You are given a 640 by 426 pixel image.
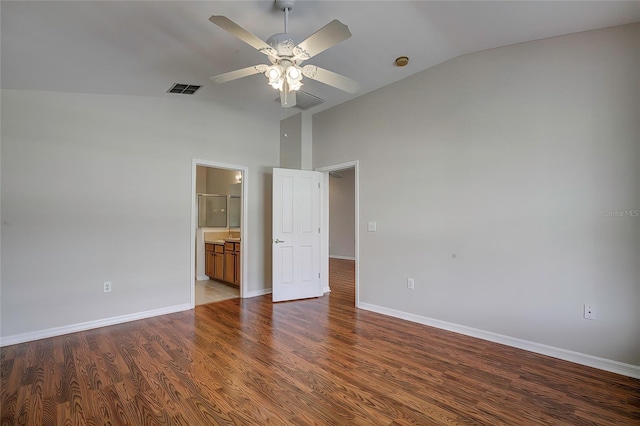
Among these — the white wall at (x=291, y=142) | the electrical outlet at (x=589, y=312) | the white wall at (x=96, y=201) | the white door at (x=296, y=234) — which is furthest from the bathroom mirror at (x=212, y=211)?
the electrical outlet at (x=589, y=312)

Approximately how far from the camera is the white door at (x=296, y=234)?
466cm

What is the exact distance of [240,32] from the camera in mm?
1951

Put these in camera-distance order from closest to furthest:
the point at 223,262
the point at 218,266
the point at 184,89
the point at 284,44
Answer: the point at 284,44, the point at 184,89, the point at 223,262, the point at 218,266

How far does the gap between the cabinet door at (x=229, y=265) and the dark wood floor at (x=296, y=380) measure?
5.95ft

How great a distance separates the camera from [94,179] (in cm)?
347

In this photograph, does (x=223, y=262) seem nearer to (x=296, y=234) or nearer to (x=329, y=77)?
(x=296, y=234)

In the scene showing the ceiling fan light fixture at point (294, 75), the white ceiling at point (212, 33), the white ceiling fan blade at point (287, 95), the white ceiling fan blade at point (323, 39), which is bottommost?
the white ceiling fan blade at point (287, 95)

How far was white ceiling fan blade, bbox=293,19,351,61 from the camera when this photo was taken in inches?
72.9

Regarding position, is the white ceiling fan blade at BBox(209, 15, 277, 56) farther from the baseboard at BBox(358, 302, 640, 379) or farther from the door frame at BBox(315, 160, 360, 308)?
the baseboard at BBox(358, 302, 640, 379)

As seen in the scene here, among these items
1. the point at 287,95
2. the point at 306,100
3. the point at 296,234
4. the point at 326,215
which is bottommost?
the point at 296,234

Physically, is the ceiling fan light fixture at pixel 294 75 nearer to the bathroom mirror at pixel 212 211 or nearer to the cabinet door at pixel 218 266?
the cabinet door at pixel 218 266

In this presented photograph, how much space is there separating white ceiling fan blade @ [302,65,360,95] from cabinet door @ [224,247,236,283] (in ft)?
11.8

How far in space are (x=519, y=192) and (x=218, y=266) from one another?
483 centimetres

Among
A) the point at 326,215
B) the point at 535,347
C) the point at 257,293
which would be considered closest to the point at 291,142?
the point at 326,215
